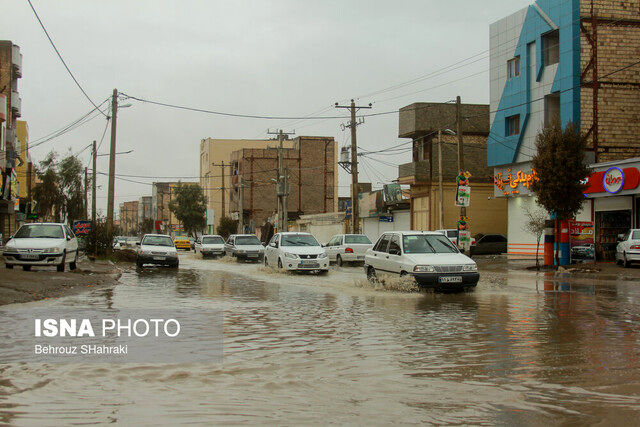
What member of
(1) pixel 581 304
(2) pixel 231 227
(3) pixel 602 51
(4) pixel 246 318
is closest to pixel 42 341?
(4) pixel 246 318

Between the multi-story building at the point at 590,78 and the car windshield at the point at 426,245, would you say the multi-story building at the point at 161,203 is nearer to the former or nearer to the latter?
the multi-story building at the point at 590,78

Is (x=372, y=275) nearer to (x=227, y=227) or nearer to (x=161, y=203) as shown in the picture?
(x=227, y=227)

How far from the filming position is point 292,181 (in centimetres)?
8556

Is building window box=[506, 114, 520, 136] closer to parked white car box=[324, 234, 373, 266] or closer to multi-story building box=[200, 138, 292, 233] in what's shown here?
parked white car box=[324, 234, 373, 266]

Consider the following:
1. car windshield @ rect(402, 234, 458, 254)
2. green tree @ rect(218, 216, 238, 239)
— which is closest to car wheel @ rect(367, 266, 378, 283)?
car windshield @ rect(402, 234, 458, 254)

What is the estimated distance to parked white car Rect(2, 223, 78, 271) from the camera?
22.3m

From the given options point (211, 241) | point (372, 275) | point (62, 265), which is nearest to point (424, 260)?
point (372, 275)

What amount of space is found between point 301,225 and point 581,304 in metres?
61.5

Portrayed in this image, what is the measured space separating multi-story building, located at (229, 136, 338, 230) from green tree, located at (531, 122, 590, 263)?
193 ft

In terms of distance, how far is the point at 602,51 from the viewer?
110 feet

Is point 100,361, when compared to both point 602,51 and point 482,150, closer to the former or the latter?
point 602,51

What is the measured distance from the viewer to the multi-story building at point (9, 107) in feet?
154

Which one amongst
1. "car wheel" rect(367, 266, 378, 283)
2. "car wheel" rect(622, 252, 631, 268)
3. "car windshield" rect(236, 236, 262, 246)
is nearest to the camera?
"car wheel" rect(367, 266, 378, 283)

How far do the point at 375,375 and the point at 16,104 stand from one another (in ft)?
178
